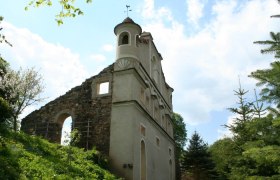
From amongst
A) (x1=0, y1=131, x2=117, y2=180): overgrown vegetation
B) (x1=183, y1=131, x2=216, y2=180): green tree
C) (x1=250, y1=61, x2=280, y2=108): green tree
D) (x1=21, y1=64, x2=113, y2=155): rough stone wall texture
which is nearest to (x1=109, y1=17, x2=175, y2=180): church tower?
(x1=21, y1=64, x2=113, y2=155): rough stone wall texture

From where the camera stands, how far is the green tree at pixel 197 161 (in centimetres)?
3088

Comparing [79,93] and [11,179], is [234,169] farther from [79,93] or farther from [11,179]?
[11,179]

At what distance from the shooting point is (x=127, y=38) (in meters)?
22.8

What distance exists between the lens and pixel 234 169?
1808 centimetres

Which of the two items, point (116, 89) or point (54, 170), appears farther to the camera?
point (116, 89)

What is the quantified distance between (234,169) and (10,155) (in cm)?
1286

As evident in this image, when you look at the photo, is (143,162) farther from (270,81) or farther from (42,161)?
(270,81)

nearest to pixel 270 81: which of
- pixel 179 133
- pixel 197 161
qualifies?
pixel 197 161

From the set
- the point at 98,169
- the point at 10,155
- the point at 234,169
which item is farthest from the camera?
the point at 234,169

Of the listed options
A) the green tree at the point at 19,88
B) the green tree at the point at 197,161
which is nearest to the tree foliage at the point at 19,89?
the green tree at the point at 19,88

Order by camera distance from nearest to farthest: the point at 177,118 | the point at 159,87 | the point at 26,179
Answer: the point at 26,179
the point at 159,87
the point at 177,118

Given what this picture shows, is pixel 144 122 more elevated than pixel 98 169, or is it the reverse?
pixel 144 122

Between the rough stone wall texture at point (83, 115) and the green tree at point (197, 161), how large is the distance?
1483 cm

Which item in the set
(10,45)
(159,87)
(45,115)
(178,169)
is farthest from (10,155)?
(178,169)
